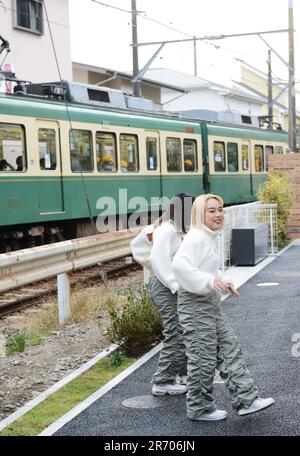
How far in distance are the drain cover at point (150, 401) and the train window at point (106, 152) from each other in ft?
36.0

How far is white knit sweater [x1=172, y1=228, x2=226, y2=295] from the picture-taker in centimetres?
545

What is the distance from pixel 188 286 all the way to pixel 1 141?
899 centimetres

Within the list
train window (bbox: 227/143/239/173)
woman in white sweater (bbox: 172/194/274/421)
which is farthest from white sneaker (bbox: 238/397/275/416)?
train window (bbox: 227/143/239/173)

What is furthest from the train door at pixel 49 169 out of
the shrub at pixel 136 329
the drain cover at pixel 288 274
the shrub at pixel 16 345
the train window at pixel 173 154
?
the shrub at pixel 136 329

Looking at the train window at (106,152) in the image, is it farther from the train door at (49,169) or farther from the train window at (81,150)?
the train door at (49,169)

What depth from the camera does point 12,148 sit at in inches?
558

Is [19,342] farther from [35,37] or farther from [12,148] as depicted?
[35,37]

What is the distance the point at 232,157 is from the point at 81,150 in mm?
8944

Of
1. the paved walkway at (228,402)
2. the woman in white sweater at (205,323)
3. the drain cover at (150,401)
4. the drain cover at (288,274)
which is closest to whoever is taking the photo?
the paved walkway at (228,402)

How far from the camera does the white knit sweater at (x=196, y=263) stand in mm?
5449

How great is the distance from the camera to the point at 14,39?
26500mm

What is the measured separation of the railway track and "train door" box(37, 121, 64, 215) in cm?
147

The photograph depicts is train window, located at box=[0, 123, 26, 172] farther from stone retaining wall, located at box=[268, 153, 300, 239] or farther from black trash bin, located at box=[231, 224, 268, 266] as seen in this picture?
stone retaining wall, located at box=[268, 153, 300, 239]

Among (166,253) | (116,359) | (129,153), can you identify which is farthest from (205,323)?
(129,153)
